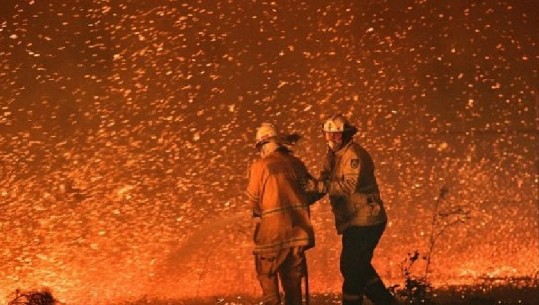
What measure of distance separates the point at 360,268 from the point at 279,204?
2.44 feet

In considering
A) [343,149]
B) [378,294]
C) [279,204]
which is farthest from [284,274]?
[343,149]

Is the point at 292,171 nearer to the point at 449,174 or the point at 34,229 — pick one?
the point at 449,174

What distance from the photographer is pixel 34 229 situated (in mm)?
6383

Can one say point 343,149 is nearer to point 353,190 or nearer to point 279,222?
point 353,190

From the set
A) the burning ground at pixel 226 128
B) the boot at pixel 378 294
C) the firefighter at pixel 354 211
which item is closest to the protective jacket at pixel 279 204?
the firefighter at pixel 354 211

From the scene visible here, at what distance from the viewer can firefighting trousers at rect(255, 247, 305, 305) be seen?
16.9ft

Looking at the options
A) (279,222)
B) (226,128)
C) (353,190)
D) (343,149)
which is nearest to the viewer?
(279,222)

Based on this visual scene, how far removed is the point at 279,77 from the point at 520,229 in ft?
8.09

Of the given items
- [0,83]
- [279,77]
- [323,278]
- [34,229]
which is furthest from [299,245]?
[0,83]

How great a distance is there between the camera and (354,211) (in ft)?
17.4

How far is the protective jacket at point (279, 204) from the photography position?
16.8 ft

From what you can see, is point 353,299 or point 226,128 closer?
point 353,299

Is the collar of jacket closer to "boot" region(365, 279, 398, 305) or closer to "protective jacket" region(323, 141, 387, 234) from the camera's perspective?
"protective jacket" region(323, 141, 387, 234)

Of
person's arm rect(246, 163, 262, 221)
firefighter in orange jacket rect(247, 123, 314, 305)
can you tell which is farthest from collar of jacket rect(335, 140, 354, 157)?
person's arm rect(246, 163, 262, 221)
